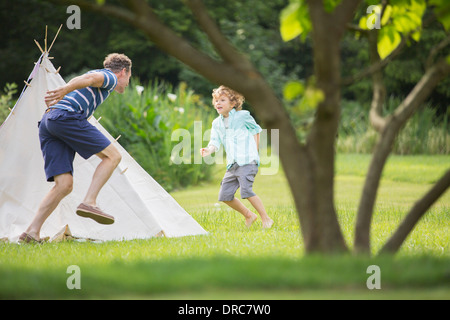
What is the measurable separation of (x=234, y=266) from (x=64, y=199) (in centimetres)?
343

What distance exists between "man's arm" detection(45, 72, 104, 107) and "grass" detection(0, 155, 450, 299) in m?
1.30

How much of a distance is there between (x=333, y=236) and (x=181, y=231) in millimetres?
3130

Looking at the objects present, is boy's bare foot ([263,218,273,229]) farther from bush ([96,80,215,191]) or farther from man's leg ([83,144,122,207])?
bush ([96,80,215,191])

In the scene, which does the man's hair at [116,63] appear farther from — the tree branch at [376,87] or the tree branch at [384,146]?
the tree branch at [384,146]

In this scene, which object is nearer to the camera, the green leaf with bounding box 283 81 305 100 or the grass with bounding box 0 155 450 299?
the green leaf with bounding box 283 81 305 100

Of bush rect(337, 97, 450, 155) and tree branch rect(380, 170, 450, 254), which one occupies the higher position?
bush rect(337, 97, 450, 155)

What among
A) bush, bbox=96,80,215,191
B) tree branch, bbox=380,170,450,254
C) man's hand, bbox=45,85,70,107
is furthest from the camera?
bush, bbox=96,80,215,191

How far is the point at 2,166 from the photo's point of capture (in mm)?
6391

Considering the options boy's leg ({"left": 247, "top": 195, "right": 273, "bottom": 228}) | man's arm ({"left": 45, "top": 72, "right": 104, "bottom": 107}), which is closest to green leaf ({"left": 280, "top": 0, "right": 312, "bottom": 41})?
man's arm ({"left": 45, "top": 72, "right": 104, "bottom": 107})

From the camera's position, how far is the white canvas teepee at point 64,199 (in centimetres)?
628

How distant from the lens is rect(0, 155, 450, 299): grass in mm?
3217

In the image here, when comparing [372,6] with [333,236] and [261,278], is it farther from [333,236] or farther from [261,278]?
[261,278]

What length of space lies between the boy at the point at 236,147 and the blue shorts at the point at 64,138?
1554 millimetres
